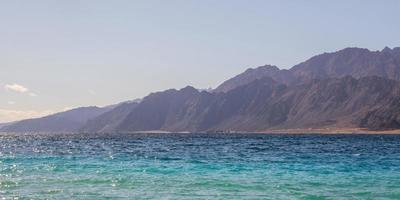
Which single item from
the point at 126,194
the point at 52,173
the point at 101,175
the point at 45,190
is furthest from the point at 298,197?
the point at 52,173

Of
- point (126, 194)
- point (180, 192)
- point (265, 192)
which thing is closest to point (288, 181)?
point (265, 192)

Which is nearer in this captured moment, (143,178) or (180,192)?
(180,192)

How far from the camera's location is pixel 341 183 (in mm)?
37219

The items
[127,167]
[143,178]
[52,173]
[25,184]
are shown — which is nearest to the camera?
[25,184]

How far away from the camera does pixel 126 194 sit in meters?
31.8

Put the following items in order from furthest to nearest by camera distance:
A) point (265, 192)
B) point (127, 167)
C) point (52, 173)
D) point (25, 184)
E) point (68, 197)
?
point (127, 167) < point (52, 173) < point (25, 184) < point (265, 192) < point (68, 197)

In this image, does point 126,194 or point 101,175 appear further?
point 101,175

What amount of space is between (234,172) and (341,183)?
10.7 metres

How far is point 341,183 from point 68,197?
18.8 m

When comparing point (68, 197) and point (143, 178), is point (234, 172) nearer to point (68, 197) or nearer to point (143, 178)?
point (143, 178)

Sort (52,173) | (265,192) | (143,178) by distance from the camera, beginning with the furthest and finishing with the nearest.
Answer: (52,173)
(143,178)
(265,192)

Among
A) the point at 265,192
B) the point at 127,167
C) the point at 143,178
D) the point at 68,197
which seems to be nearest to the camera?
the point at 68,197

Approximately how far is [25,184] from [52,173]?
7635 millimetres

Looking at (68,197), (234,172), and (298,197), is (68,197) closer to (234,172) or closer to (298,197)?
(298,197)
